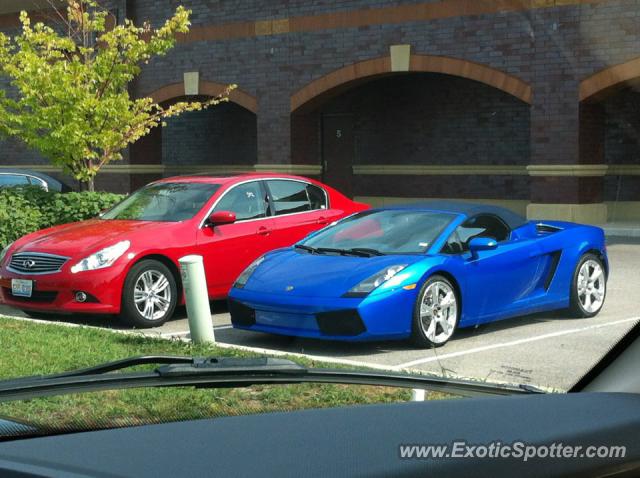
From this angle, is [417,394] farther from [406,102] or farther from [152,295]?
[406,102]

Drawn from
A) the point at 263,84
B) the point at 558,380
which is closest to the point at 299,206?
the point at 558,380

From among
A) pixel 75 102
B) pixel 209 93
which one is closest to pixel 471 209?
pixel 75 102

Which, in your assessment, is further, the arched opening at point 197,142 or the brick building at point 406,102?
the arched opening at point 197,142

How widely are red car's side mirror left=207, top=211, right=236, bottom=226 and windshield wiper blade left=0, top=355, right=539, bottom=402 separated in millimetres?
8784

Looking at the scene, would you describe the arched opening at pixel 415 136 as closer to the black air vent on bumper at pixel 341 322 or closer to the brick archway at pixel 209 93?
the brick archway at pixel 209 93

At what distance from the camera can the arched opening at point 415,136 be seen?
2430cm

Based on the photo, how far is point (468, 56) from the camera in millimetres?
21875

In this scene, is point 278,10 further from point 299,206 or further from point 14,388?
point 14,388

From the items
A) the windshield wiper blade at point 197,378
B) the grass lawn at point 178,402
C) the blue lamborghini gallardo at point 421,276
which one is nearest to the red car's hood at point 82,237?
the blue lamborghini gallardo at point 421,276

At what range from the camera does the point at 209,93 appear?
1033 inches

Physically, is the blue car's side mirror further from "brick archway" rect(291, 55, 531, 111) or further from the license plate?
"brick archway" rect(291, 55, 531, 111)

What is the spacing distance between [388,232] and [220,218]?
2210 mm
